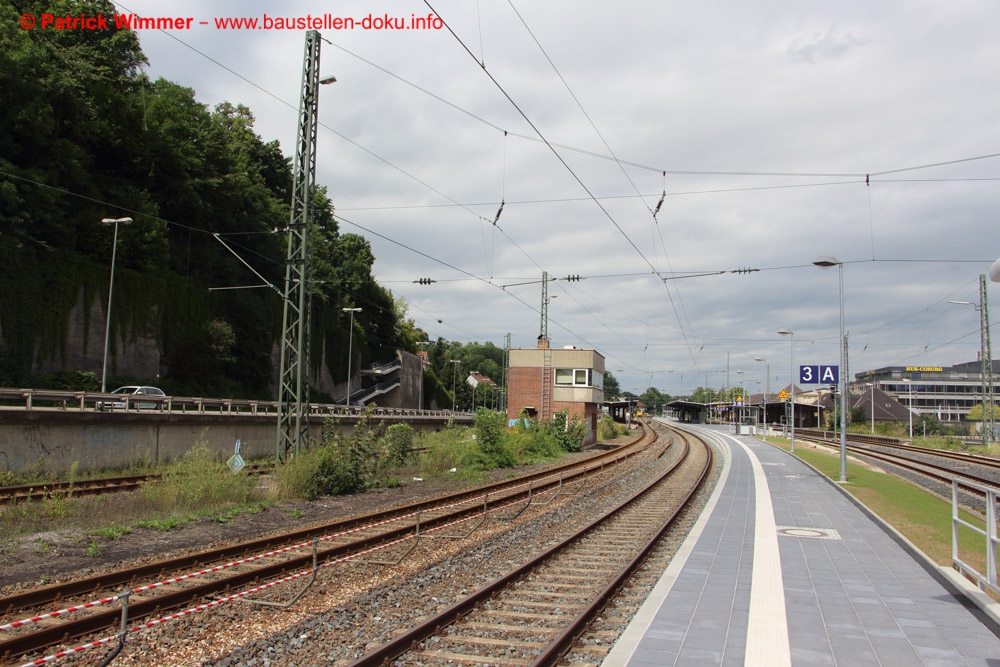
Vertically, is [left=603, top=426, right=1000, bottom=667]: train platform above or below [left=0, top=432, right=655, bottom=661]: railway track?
above

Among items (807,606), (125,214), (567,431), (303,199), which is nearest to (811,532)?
(807,606)

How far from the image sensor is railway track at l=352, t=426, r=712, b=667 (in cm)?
642

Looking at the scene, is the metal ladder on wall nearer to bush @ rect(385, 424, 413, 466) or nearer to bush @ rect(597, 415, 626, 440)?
bush @ rect(597, 415, 626, 440)

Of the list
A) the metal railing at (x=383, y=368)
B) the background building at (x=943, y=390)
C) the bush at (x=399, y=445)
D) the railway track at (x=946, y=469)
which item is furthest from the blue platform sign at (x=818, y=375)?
the background building at (x=943, y=390)

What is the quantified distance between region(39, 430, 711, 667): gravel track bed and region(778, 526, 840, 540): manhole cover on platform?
2.36 metres

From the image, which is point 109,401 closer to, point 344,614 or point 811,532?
point 344,614

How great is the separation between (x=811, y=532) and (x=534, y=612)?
7.33 metres

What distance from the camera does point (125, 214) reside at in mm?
43531

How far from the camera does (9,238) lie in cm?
3359

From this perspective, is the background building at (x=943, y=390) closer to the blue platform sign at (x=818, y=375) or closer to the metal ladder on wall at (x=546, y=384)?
the metal ladder on wall at (x=546, y=384)

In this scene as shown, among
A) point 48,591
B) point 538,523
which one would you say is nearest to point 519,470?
point 538,523

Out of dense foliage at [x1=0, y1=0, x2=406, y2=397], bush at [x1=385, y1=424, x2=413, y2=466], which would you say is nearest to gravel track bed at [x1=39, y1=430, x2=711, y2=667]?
bush at [x1=385, y1=424, x2=413, y2=466]

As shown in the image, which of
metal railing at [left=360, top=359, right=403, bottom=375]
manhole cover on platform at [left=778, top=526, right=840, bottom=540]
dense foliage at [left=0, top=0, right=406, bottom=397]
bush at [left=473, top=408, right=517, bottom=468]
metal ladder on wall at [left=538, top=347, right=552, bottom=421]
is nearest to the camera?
manhole cover on platform at [left=778, top=526, right=840, bottom=540]

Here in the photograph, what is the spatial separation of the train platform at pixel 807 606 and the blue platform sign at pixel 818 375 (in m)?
16.5
